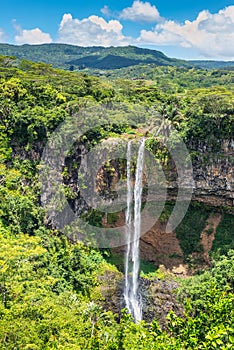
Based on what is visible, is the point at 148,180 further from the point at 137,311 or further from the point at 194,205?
the point at 137,311

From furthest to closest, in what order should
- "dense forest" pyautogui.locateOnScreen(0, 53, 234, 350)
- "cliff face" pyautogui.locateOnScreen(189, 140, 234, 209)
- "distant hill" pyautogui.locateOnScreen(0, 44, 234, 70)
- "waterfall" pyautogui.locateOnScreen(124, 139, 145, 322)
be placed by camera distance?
1. "distant hill" pyautogui.locateOnScreen(0, 44, 234, 70)
2. "waterfall" pyautogui.locateOnScreen(124, 139, 145, 322)
3. "cliff face" pyautogui.locateOnScreen(189, 140, 234, 209)
4. "dense forest" pyautogui.locateOnScreen(0, 53, 234, 350)

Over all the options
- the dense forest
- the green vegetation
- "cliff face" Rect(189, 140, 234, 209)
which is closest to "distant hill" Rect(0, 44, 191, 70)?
the dense forest

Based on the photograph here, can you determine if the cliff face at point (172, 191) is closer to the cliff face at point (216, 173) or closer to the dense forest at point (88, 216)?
the cliff face at point (216, 173)

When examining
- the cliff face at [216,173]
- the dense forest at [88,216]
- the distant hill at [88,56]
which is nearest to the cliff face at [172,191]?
the cliff face at [216,173]

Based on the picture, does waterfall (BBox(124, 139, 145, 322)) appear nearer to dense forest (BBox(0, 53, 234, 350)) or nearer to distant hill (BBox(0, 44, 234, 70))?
dense forest (BBox(0, 53, 234, 350))

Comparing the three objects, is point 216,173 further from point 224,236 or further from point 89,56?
point 89,56

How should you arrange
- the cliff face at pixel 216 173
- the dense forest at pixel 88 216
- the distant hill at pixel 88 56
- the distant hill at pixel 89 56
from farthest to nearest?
→ the distant hill at pixel 88 56
the distant hill at pixel 89 56
the cliff face at pixel 216 173
the dense forest at pixel 88 216

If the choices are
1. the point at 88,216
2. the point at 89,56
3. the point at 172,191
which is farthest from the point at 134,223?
the point at 89,56
